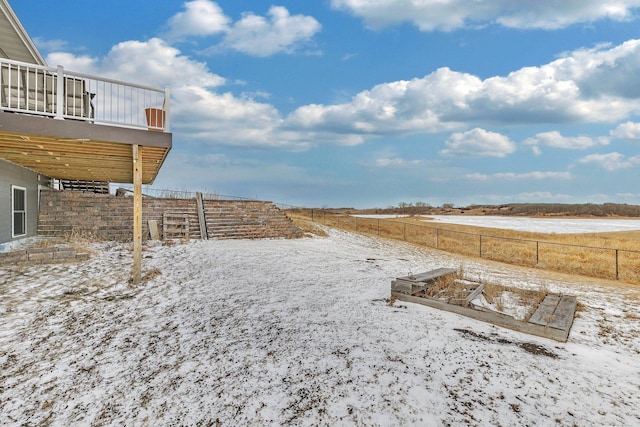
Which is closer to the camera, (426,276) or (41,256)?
(426,276)

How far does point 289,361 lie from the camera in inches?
171

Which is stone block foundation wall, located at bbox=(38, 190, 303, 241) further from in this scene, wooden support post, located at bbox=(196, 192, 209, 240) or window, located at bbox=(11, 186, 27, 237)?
window, located at bbox=(11, 186, 27, 237)

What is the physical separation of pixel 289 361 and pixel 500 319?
12.1 ft

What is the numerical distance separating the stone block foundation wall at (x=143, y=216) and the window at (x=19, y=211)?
1925mm

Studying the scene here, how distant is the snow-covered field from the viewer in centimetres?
345

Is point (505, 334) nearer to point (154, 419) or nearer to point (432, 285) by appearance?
point (432, 285)

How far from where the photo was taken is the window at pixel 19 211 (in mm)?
12211

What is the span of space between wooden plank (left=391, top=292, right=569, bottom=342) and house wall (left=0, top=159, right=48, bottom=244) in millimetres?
13196

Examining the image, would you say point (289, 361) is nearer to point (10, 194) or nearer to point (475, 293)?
point (475, 293)

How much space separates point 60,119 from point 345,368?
7.63 metres

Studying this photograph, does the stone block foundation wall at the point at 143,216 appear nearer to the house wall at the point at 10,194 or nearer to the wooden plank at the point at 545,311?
the house wall at the point at 10,194

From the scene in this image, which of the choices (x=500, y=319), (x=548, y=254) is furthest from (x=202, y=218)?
(x=548, y=254)

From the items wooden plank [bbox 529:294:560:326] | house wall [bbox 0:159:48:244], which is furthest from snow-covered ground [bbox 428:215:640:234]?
house wall [bbox 0:159:48:244]

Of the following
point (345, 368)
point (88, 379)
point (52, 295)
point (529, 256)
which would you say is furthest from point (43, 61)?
point (529, 256)
